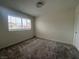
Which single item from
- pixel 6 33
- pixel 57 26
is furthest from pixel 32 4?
pixel 57 26

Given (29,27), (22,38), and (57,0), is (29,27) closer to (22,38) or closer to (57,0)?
(22,38)

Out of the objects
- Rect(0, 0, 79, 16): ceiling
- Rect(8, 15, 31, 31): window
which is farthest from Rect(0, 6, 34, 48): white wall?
Rect(0, 0, 79, 16): ceiling

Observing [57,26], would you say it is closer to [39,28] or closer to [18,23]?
[39,28]

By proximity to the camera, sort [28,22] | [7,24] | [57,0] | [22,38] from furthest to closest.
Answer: [28,22] < [22,38] < [7,24] < [57,0]

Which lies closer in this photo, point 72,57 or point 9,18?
point 72,57

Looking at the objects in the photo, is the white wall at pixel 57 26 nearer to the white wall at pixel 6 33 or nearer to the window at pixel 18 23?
the window at pixel 18 23

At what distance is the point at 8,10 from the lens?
139 inches

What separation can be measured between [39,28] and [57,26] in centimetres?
169

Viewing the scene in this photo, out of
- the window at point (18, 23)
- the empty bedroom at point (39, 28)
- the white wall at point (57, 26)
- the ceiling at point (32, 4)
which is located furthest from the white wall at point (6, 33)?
the white wall at point (57, 26)

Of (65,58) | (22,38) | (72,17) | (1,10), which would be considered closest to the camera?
(65,58)

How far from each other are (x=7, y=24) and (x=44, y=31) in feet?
9.80

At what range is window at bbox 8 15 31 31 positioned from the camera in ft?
12.2

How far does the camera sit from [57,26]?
4.75 meters

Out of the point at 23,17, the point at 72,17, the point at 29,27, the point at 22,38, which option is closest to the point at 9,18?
the point at 23,17
